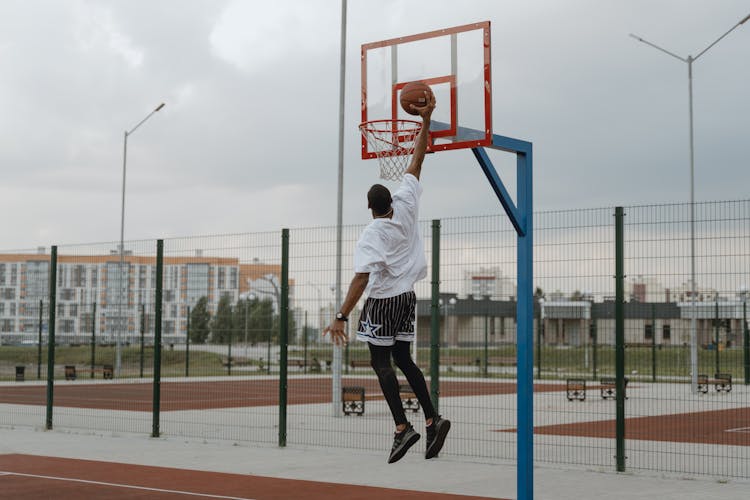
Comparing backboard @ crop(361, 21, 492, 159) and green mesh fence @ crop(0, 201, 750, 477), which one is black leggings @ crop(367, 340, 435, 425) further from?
green mesh fence @ crop(0, 201, 750, 477)

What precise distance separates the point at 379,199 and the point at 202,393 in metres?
21.4

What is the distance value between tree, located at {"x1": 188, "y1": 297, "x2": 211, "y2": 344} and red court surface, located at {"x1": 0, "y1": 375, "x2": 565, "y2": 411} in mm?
3622

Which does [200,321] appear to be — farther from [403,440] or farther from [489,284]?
[403,440]

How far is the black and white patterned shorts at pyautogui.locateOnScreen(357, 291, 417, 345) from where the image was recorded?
6254 millimetres

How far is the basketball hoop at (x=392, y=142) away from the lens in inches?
297

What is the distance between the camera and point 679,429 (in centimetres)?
1673

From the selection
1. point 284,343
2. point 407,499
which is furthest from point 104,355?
point 407,499

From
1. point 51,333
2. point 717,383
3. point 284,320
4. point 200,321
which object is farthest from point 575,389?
point 51,333

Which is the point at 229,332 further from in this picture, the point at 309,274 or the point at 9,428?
the point at 9,428

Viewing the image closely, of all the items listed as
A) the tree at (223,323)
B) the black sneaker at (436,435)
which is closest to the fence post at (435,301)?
the tree at (223,323)

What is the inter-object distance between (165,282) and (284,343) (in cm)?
263

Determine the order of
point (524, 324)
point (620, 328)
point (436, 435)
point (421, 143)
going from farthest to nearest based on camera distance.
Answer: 1. point (620, 328)
2. point (524, 324)
3. point (421, 143)
4. point (436, 435)

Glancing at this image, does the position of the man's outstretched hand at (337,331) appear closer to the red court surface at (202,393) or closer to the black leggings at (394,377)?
the black leggings at (394,377)

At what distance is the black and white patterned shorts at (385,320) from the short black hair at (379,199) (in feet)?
1.87
